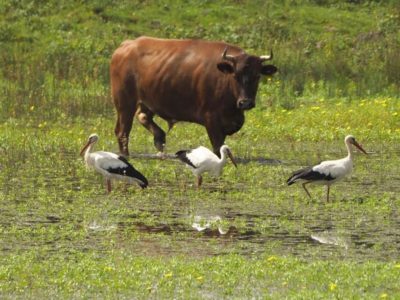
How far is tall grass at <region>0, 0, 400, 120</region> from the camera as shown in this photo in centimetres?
2395

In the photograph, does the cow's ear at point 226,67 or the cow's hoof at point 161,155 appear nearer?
the cow's ear at point 226,67

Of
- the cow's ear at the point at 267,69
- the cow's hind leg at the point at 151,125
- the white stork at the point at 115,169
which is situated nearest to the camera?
the white stork at the point at 115,169

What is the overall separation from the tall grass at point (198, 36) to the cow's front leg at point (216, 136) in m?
4.84

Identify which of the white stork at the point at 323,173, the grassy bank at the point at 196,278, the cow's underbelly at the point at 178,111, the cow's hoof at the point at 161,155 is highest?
the grassy bank at the point at 196,278

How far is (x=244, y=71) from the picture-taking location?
1755 cm

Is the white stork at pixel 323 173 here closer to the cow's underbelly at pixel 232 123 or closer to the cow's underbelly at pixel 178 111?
the cow's underbelly at pixel 232 123

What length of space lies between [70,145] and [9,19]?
37.4 ft

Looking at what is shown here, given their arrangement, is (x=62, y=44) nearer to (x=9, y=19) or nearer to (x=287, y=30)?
(x=9, y=19)

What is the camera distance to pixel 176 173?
16.6 m

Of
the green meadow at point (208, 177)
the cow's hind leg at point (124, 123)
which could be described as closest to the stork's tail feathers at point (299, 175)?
the green meadow at point (208, 177)

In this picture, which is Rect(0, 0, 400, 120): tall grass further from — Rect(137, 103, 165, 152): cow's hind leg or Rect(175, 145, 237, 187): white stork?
Rect(175, 145, 237, 187): white stork

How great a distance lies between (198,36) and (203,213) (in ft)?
51.3

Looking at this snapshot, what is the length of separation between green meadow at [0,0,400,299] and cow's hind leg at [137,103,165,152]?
295 millimetres

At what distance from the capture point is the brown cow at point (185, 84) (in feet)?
58.0
